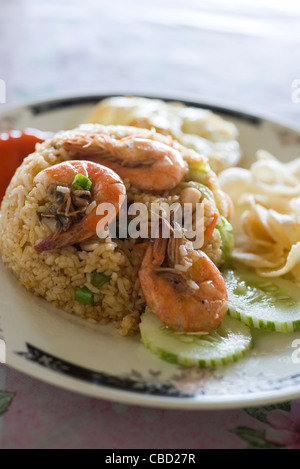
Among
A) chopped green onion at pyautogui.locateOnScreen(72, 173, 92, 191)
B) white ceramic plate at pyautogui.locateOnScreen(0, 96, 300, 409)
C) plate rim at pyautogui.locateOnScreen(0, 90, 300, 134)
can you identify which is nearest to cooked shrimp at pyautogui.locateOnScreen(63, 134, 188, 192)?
chopped green onion at pyautogui.locateOnScreen(72, 173, 92, 191)

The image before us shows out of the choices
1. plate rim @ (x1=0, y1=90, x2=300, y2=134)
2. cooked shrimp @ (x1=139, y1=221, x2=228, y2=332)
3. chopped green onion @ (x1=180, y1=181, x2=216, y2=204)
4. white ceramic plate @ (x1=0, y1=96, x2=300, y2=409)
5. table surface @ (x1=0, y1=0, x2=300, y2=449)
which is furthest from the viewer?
plate rim @ (x1=0, y1=90, x2=300, y2=134)

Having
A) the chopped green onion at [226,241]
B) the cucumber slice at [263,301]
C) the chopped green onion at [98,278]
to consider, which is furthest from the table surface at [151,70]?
the chopped green onion at [226,241]

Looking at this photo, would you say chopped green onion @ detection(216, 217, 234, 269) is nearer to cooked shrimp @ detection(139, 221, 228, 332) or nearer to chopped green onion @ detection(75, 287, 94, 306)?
cooked shrimp @ detection(139, 221, 228, 332)

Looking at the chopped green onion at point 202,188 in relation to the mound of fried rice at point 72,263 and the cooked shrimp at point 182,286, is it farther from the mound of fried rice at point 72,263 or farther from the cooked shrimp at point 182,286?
the cooked shrimp at point 182,286

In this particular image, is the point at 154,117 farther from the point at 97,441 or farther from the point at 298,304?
the point at 97,441

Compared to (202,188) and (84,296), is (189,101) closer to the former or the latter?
(202,188)

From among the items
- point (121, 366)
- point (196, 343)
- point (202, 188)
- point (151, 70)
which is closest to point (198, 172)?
point (202, 188)
